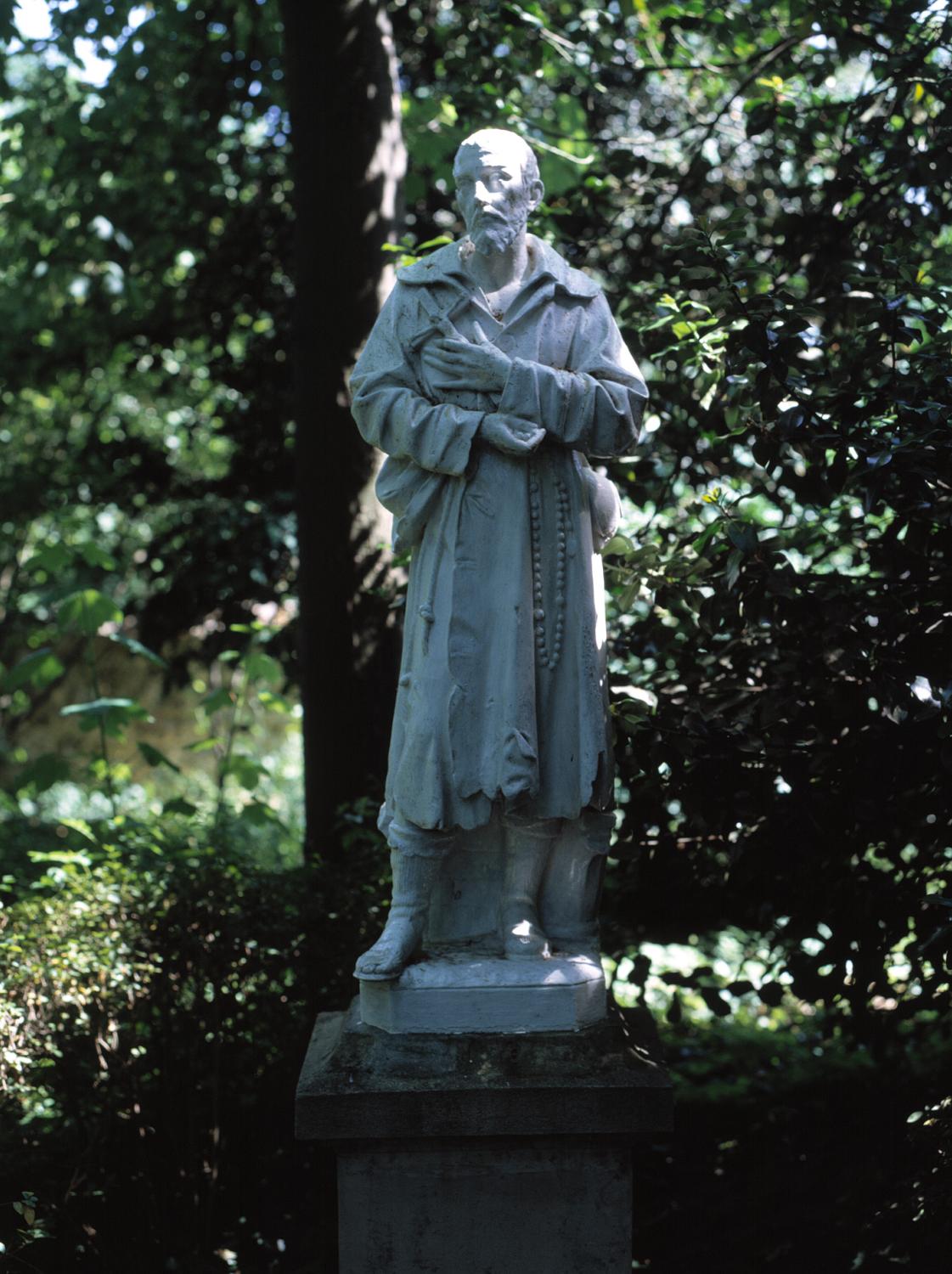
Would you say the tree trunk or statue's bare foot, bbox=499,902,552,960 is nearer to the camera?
statue's bare foot, bbox=499,902,552,960

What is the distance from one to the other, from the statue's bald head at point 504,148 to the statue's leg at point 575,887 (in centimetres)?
173

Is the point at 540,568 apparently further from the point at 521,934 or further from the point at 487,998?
the point at 487,998

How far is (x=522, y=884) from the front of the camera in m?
3.71

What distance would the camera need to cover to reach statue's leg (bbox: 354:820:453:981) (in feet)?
11.9

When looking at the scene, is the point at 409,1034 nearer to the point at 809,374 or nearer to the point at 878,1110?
the point at 809,374

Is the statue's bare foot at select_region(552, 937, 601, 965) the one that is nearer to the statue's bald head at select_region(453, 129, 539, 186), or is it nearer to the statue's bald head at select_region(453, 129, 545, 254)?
the statue's bald head at select_region(453, 129, 545, 254)

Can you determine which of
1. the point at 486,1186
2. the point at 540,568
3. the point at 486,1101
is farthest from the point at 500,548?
the point at 486,1186

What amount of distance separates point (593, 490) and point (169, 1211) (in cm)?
291

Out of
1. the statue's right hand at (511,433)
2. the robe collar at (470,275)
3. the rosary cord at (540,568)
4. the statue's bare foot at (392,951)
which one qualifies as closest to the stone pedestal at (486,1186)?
the statue's bare foot at (392,951)

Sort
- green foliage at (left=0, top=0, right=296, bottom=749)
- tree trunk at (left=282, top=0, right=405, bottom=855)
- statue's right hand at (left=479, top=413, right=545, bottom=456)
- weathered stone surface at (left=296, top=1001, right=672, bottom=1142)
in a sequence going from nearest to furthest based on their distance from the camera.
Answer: weathered stone surface at (left=296, top=1001, right=672, bottom=1142)
statue's right hand at (left=479, top=413, right=545, bottom=456)
tree trunk at (left=282, top=0, right=405, bottom=855)
green foliage at (left=0, top=0, right=296, bottom=749)

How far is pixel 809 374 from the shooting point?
14.0ft

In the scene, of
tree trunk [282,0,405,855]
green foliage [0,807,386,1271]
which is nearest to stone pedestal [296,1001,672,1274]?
green foliage [0,807,386,1271]

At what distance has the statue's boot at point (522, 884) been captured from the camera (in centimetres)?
367

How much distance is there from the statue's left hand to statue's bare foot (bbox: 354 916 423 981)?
4.63ft
